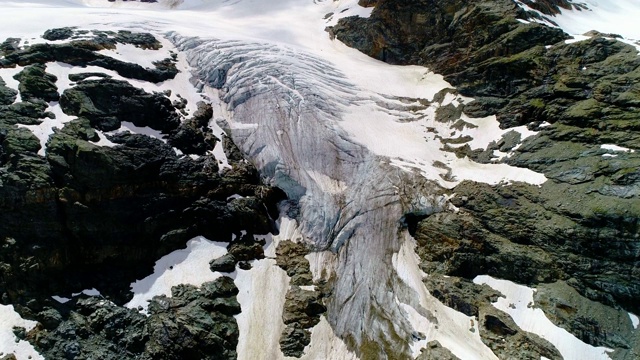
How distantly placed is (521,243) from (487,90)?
43.8 feet

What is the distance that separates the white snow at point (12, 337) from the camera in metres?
18.0

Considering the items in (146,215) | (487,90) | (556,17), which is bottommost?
(146,215)

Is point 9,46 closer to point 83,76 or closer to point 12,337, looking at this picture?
point 83,76

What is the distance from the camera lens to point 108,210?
22.4 meters

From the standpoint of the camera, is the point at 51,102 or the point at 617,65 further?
the point at 617,65

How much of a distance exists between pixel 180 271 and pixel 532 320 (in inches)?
713

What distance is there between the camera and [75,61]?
2820 centimetres

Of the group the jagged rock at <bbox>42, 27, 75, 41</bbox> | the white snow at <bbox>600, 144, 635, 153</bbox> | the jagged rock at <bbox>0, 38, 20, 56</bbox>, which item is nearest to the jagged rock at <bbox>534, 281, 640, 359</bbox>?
the white snow at <bbox>600, 144, 635, 153</bbox>

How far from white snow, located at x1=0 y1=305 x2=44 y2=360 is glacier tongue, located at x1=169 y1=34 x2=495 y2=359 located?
543 inches

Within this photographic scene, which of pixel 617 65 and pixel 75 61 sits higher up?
pixel 617 65

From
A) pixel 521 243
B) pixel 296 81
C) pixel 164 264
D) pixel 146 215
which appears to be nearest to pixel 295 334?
pixel 164 264

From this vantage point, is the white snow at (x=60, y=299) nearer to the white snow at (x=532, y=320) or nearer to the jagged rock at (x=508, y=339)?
the jagged rock at (x=508, y=339)

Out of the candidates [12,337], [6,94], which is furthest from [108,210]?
[6,94]

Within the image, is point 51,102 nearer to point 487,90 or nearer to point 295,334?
point 295,334
